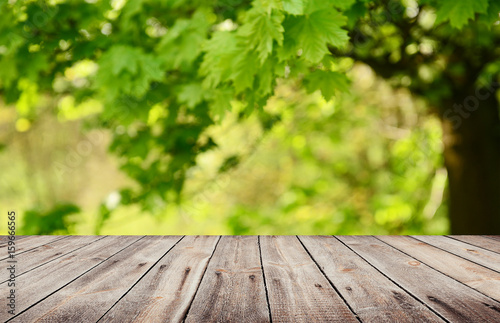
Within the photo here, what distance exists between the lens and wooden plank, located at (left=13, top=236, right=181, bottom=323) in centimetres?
85

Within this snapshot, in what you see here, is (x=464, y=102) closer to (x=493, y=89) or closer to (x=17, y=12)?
(x=493, y=89)

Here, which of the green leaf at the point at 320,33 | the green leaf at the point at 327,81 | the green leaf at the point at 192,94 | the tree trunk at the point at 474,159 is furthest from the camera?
the tree trunk at the point at 474,159

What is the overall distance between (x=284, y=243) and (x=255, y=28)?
0.86m

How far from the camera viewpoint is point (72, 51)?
1.93m

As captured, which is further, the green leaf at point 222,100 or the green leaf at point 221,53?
the green leaf at point 222,100

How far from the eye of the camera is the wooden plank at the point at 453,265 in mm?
1047

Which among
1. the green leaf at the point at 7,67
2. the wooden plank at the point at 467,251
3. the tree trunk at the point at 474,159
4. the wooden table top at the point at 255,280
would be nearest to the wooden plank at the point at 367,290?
the wooden table top at the point at 255,280

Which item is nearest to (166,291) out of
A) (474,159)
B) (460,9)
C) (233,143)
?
(460,9)

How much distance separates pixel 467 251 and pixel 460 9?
0.84 meters

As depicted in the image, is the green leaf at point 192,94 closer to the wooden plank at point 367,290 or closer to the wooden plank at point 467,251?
the wooden plank at point 367,290

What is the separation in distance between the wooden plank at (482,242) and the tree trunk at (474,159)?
1123 mm

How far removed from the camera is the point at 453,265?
1.24 metres

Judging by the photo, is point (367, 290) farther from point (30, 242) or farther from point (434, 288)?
point (30, 242)

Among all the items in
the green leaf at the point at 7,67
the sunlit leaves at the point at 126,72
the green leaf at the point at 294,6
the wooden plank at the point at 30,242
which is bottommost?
the wooden plank at the point at 30,242
